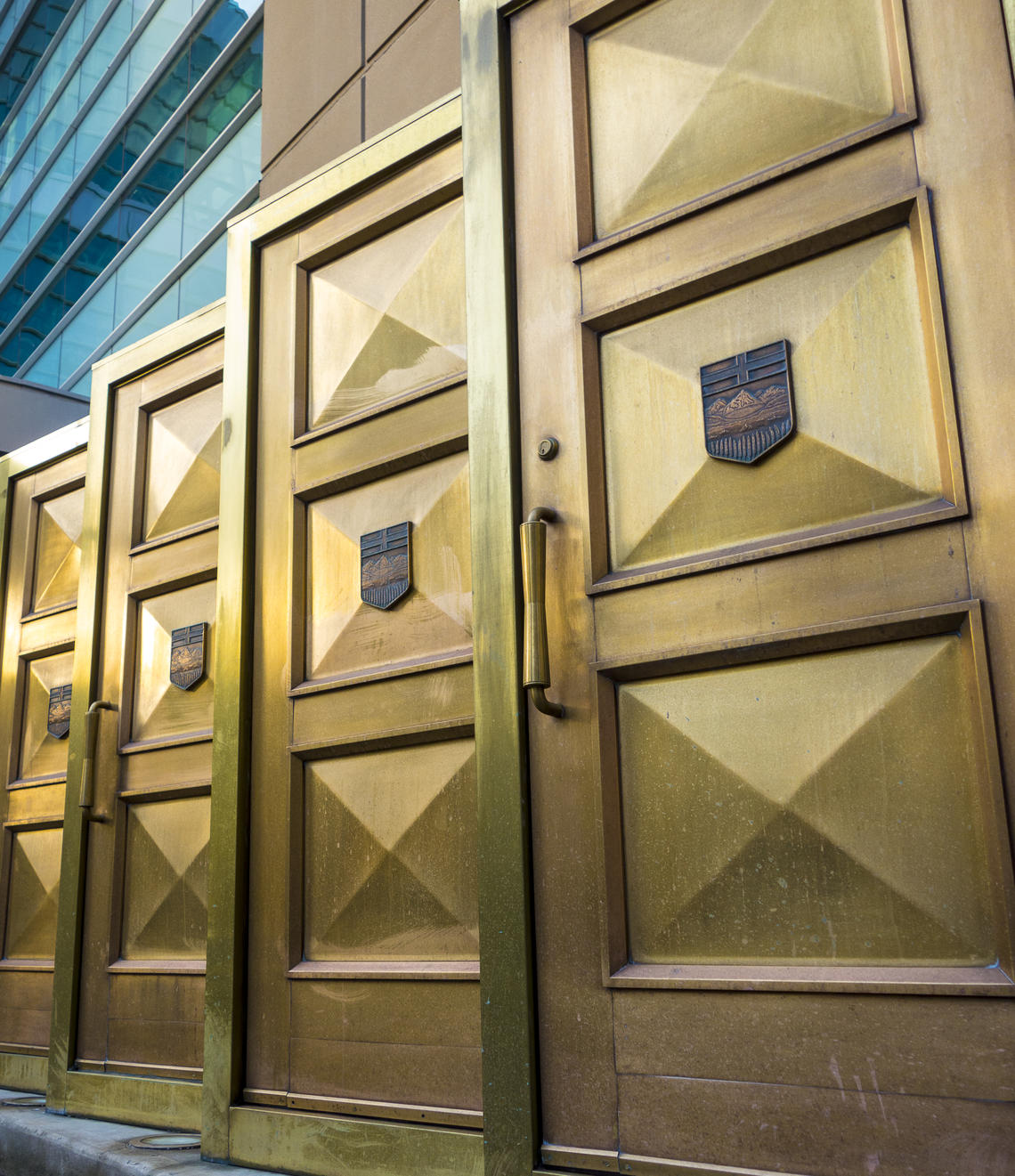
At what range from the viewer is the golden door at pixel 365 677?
223 centimetres

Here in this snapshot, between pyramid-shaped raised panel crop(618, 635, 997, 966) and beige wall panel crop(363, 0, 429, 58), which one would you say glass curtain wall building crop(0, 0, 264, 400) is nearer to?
beige wall panel crop(363, 0, 429, 58)

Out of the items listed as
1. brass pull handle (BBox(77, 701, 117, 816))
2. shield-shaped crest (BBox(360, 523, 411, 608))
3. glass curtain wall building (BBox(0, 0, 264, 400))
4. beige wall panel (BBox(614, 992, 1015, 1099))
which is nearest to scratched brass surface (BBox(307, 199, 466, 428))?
shield-shaped crest (BBox(360, 523, 411, 608))

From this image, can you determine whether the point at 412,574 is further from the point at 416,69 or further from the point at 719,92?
the point at 416,69

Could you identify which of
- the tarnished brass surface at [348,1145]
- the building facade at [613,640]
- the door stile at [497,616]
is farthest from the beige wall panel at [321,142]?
the tarnished brass surface at [348,1145]

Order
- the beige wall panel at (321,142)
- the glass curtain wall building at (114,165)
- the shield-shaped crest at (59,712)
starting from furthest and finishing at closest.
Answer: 1. the glass curtain wall building at (114,165)
2. the shield-shaped crest at (59,712)
3. the beige wall panel at (321,142)

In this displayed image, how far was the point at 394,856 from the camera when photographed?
2.33m

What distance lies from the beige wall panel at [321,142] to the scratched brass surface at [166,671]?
51.8 inches

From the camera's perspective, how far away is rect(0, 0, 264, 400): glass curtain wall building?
14.4 metres

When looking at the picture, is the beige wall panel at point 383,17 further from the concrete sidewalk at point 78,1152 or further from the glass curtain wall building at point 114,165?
the glass curtain wall building at point 114,165

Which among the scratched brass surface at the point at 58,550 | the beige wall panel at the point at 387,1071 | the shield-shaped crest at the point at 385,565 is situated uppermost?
the scratched brass surface at the point at 58,550

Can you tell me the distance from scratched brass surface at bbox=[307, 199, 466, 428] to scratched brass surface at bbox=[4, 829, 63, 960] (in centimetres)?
197

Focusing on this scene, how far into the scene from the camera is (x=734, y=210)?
6.53ft

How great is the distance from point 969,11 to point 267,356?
1.81 metres

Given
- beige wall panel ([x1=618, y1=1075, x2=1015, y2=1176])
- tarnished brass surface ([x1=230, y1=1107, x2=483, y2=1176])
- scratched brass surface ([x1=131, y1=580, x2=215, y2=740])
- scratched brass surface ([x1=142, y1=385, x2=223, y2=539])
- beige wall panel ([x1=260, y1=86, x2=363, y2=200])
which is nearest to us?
beige wall panel ([x1=618, y1=1075, x2=1015, y2=1176])
